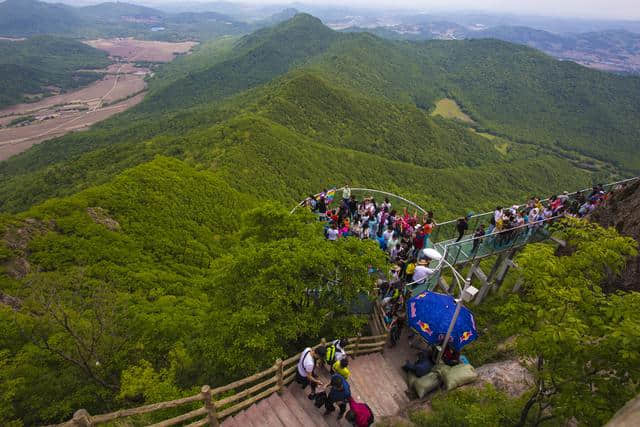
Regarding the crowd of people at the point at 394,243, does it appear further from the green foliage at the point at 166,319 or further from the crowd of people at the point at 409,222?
the green foliage at the point at 166,319

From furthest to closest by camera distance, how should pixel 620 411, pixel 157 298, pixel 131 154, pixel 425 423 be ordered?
pixel 131 154 < pixel 157 298 < pixel 425 423 < pixel 620 411

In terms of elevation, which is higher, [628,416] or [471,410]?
[628,416]

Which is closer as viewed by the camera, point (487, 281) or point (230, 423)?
point (230, 423)

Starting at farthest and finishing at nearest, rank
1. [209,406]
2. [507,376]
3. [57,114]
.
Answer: [57,114]
[507,376]
[209,406]

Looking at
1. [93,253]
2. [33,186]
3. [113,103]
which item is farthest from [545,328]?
[113,103]

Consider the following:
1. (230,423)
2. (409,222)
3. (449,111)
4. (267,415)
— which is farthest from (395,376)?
(449,111)

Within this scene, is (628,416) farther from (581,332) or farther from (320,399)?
(320,399)

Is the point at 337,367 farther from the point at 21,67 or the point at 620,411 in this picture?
the point at 21,67
